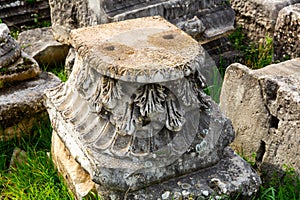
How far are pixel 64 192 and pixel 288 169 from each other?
141 centimetres

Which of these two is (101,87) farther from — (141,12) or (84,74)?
(141,12)

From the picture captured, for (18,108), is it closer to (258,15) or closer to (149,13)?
(149,13)

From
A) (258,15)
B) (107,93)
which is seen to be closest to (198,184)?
(107,93)

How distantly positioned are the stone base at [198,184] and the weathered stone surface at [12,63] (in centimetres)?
116

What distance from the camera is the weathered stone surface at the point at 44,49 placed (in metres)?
4.95

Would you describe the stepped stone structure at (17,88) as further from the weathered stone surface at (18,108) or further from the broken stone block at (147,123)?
the broken stone block at (147,123)

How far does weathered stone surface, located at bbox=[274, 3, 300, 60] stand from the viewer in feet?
12.7

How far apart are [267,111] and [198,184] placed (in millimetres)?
744

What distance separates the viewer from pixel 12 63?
3.96 m

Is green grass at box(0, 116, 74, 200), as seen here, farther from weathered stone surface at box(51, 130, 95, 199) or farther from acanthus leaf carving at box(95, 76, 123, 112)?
acanthus leaf carving at box(95, 76, 123, 112)

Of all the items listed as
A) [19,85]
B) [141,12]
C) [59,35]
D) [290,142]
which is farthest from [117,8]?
[290,142]

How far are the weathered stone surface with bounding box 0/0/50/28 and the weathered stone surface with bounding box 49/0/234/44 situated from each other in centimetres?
122

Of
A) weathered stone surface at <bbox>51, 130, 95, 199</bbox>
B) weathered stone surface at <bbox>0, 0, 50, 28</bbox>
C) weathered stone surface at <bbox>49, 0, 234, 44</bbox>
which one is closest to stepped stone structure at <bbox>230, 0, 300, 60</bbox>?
weathered stone surface at <bbox>49, 0, 234, 44</bbox>

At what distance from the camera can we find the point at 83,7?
4.34 m
